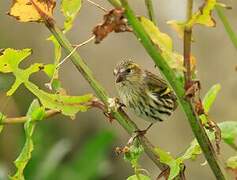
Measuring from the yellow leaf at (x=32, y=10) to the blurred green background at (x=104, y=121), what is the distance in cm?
222

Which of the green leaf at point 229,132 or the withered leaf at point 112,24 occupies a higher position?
the withered leaf at point 112,24

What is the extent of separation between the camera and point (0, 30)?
501 centimetres

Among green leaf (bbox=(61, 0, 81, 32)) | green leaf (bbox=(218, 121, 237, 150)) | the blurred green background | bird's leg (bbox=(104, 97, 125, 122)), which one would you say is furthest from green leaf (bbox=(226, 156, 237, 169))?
the blurred green background

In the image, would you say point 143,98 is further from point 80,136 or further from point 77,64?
point 80,136

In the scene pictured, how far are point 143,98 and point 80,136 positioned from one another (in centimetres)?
267

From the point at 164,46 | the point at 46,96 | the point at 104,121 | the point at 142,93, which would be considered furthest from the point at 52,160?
the point at 164,46

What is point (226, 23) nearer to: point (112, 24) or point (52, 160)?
point (112, 24)

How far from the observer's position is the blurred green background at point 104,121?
3.63 m

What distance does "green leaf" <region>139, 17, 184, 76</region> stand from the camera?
0.70 metres

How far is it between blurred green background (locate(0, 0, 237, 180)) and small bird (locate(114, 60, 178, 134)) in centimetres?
130

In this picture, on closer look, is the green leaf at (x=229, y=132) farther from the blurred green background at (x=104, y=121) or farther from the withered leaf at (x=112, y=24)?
the blurred green background at (x=104, y=121)

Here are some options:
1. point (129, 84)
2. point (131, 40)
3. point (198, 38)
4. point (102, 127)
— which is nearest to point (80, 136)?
point (102, 127)

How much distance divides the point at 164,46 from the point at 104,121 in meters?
3.57

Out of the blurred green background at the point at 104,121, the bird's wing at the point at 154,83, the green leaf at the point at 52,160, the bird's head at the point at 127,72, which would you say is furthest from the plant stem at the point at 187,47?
the green leaf at the point at 52,160
